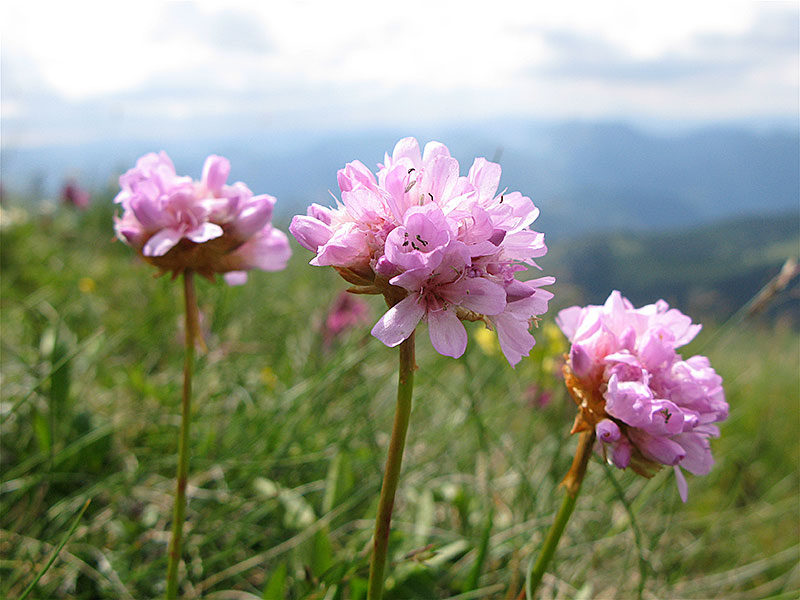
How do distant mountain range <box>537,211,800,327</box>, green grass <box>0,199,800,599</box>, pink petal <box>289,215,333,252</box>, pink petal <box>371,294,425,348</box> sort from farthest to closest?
distant mountain range <box>537,211,800,327</box>, green grass <box>0,199,800,599</box>, pink petal <box>289,215,333,252</box>, pink petal <box>371,294,425,348</box>

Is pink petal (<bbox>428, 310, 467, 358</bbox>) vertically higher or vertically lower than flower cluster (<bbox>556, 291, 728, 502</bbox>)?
higher

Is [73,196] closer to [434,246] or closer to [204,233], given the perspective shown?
[204,233]

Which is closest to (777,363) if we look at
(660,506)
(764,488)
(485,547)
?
(764,488)

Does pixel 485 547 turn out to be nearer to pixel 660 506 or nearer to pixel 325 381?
pixel 325 381

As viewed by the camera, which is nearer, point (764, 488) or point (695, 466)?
point (695, 466)

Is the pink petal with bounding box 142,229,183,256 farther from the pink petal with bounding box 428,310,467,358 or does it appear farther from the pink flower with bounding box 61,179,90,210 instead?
the pink flower with bounding box 61,179,90,210

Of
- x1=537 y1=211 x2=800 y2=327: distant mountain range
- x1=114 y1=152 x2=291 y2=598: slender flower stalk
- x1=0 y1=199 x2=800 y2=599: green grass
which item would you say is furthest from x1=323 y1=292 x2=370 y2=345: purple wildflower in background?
x1=537 y1=211 x2=800 y2=327: distant mountain range

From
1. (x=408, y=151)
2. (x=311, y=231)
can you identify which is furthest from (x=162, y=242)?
(x=408, y=151)
